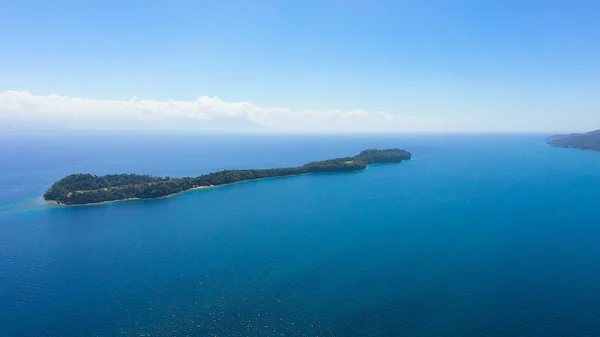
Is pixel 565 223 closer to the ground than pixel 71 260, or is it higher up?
closer to the ground

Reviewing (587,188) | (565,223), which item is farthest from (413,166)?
(565,223)

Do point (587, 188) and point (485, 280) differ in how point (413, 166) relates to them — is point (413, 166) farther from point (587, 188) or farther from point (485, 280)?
point (485, 280)

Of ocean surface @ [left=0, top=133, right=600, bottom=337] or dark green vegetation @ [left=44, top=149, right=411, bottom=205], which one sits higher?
dark green vegetation @ [left=44, top=149, right=411, bottom=205]

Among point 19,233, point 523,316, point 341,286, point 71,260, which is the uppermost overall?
point 19,233

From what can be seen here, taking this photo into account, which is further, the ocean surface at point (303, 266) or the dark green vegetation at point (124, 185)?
the dark green vegetation at point (124, 185)

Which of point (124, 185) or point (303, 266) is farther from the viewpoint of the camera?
point (124, 185)

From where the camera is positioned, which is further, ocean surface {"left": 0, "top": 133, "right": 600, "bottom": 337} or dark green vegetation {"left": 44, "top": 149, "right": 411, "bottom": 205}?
dark green vegetation {"left": 44, "top": 149, "right": 411, "bottom": 205}

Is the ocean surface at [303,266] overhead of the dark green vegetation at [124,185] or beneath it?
beneath

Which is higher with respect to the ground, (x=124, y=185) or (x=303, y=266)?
(x=124, y=185)
